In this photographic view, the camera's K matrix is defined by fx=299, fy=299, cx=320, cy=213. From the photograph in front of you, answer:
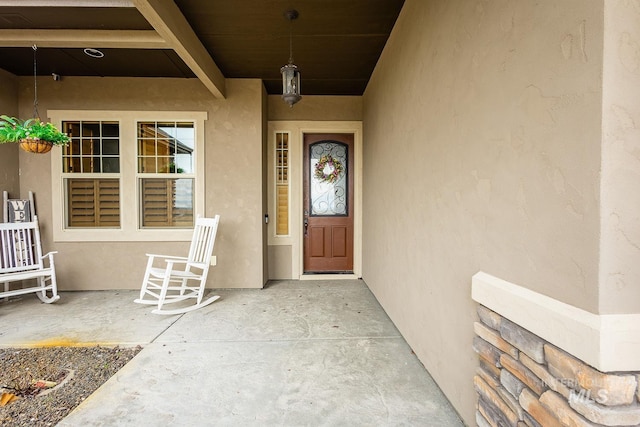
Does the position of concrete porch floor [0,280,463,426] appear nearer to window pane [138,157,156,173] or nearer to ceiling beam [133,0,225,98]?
window pane [138,157,156,173]

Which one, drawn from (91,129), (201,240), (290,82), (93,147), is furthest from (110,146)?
(290,82)

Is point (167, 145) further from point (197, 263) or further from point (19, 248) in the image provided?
point (19, 248)

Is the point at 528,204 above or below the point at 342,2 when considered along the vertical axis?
below

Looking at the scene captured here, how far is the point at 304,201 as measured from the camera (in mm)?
4391

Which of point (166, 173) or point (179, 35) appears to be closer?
point (179, 35)

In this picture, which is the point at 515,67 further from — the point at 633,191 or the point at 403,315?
the point at 403,315

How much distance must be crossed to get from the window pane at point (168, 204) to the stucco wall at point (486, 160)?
2.71 m

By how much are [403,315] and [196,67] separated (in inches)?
118

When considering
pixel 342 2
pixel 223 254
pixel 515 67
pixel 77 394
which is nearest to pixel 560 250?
pixel 515 67

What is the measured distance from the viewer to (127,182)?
3.80 meters

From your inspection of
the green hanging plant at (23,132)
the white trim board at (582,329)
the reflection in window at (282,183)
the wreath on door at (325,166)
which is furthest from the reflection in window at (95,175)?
the white trim board at (582,329)

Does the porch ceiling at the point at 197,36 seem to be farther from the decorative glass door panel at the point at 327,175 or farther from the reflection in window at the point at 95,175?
the decorative glass door panel at the point at 327,175

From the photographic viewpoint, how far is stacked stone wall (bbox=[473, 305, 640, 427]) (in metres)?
0.77

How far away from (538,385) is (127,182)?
435cm
